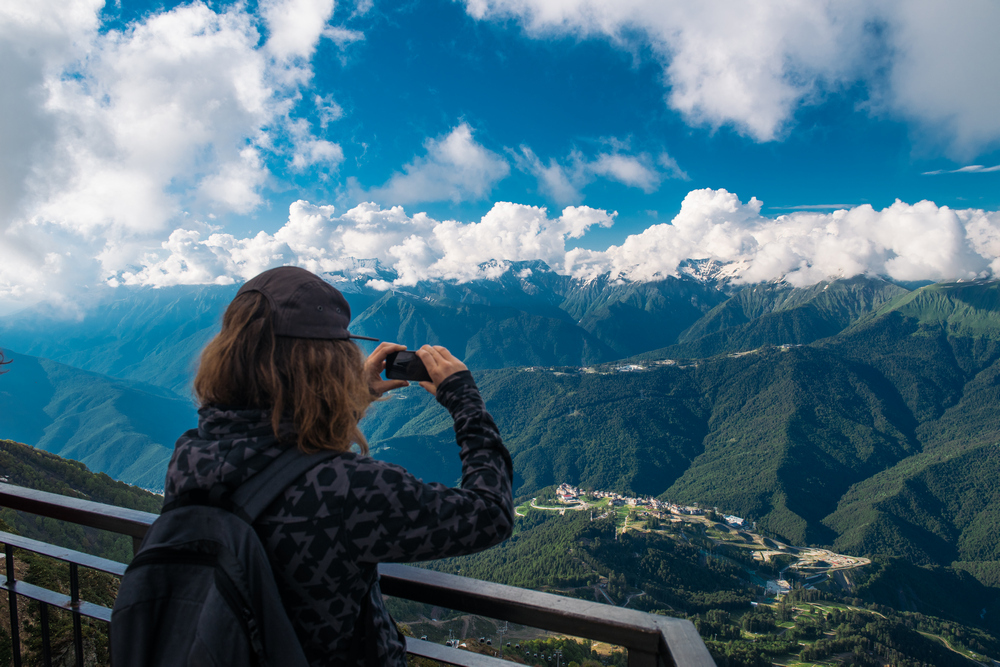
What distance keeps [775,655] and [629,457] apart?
427 feet

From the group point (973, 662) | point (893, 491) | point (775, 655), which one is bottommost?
point (973, 662)

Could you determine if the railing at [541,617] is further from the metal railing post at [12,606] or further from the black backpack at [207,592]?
the metal railing post at [12,606]

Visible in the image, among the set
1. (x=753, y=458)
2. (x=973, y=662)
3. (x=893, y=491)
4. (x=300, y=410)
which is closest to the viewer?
(x=300, y=410)

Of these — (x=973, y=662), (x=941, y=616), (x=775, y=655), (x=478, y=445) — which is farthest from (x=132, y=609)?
(x=941, y=616)

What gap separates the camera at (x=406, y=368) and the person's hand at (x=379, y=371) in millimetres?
45

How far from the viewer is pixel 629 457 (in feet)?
617

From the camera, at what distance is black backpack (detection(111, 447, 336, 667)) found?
1479 millimetres

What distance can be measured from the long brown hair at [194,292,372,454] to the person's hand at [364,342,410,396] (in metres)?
0.52

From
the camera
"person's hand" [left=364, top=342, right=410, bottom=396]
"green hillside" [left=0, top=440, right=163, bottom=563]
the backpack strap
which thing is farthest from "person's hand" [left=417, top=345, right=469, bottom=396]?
"green hillside" [left=0, top=440, right=163, bottom=563]

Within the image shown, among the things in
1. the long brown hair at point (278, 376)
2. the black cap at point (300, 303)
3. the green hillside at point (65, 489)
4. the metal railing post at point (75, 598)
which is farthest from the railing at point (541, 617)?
the green hillside at point (65, 489)

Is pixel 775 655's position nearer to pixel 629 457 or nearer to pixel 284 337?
pixel 284 337

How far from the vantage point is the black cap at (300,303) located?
184 centimetres

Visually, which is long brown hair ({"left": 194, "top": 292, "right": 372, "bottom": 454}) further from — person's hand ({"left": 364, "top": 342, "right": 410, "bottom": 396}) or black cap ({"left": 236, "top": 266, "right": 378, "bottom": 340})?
person's hand ({"left": 364, "top": 342, "right": 410, "bottom": 396})

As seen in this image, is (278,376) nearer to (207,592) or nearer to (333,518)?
(333,518)
